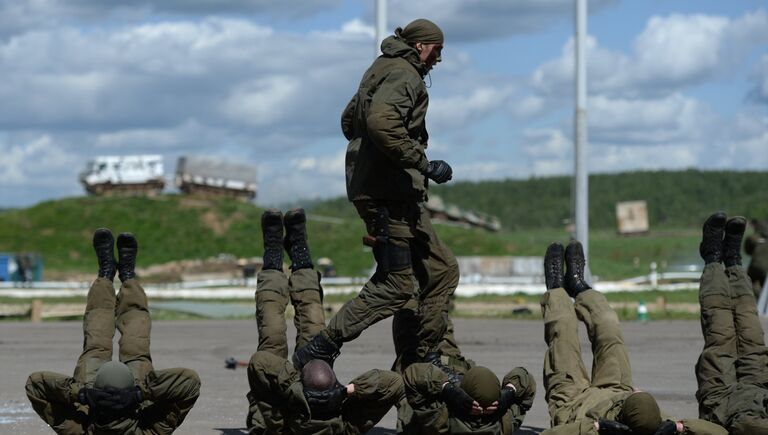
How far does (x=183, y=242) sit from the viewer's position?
2537 inches

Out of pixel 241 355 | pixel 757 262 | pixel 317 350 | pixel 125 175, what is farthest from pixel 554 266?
pixel 125 175

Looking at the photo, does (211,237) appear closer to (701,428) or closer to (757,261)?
(757,261)

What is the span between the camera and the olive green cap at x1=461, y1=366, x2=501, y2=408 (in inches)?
313

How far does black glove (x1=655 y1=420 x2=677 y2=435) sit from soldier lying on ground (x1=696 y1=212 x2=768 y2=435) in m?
0.79

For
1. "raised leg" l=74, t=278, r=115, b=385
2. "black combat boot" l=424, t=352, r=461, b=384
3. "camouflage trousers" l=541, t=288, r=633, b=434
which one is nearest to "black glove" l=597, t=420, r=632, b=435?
"camouflage trousers" l=541, t=288, r=633, b=434

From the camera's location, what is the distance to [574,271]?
9.66 meters

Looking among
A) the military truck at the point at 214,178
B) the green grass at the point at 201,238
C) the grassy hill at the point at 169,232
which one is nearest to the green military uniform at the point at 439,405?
the green grass at the point at 201,238

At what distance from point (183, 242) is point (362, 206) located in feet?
184

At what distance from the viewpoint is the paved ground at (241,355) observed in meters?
10.7

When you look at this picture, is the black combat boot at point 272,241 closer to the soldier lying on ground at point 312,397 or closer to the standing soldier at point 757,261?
the soldier lying on ground at point 312,397

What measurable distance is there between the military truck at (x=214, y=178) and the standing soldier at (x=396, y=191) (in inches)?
2747

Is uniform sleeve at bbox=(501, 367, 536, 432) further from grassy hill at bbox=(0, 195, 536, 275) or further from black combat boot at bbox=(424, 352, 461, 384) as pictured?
grassy hill at bbox=(0, 195, 536, 275)

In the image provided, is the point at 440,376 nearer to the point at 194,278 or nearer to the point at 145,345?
the point at 145,345

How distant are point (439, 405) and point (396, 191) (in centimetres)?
153
